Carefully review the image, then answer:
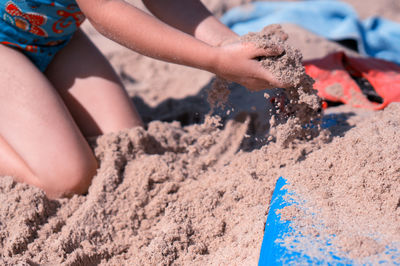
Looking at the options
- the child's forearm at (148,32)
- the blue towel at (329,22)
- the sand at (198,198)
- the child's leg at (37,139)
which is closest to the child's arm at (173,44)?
the child's forearm at (148,32)

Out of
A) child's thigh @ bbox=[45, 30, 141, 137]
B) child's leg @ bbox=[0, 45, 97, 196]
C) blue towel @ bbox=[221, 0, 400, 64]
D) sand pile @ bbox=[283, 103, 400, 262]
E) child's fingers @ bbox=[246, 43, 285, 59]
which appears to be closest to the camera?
sand pile @ bbox=[283, 103, 400, 262]

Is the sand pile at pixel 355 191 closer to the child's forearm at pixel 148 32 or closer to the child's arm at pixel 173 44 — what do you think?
the child's arm at pixel 173 44

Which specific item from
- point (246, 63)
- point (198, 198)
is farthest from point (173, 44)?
point (198, 198)

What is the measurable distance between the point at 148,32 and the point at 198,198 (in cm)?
53

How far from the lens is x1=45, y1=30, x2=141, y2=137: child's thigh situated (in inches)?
64.1

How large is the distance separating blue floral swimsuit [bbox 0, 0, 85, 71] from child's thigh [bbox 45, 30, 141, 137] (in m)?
0.07

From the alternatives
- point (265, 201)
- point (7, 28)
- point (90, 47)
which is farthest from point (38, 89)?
point (265, 201)

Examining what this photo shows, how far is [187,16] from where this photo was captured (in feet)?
4.97

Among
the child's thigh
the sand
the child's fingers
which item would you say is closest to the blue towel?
the sand

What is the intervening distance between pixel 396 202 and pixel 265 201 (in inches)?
13.7

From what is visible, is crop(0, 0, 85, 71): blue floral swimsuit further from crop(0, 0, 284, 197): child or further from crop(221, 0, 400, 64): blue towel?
crop(221, 0, 400, 64): blue towel

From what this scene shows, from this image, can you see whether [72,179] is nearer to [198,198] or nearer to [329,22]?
[198,198]

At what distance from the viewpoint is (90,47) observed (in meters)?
1.77

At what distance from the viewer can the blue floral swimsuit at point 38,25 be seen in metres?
1.44
